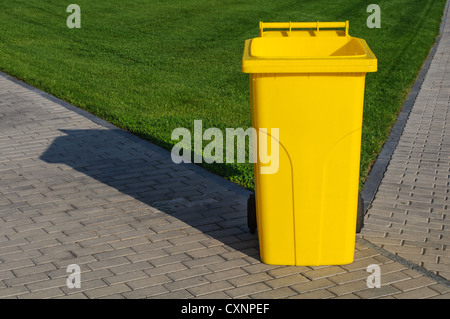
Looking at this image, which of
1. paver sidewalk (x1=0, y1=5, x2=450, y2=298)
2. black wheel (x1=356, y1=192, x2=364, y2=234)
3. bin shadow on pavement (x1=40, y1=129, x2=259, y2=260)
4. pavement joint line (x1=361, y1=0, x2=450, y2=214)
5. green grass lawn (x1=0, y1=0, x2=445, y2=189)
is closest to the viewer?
paver sidewalk (x1=0, y1=5, x2=450, y2=298)

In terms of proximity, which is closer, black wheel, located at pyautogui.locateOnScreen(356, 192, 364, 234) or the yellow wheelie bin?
the yellow wheelie bin

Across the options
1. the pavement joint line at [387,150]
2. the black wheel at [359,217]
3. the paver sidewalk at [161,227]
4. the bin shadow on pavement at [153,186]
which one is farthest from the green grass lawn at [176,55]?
the black wheel at [359,217]

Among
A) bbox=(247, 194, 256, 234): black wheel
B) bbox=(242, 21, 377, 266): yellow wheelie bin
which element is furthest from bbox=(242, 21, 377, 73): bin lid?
bbox=(247, 194, 256, 234): black wheel

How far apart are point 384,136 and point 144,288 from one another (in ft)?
15.1

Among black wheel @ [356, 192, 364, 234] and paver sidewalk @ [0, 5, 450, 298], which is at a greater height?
black wheel @ [356, 192, 364, 234]

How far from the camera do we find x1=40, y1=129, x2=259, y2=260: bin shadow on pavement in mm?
5844

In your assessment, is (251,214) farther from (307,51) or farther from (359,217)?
(307,51)

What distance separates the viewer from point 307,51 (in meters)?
5.61

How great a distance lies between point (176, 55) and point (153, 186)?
734cm

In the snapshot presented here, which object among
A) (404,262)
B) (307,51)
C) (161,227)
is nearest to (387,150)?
(307,51)

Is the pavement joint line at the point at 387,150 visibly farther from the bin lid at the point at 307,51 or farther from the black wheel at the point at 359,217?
the bin lid at the point at 307,51

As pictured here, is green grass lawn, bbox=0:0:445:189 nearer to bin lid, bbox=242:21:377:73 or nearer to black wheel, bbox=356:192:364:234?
black wheel, bbox=356:192:364:234

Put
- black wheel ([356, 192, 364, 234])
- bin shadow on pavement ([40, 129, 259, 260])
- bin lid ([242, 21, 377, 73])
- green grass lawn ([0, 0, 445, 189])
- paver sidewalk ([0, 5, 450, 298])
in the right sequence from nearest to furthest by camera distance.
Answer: bin lid ([242, 21, 377, 73]) < paver sidewalk ([0, 5, 450, 298]) < black wheel ([356, 192, 364, 234]) < bin shadow on pavement ([40, 129, 259, 260]) < green grass lawn ([0, 0, 445, 189])
